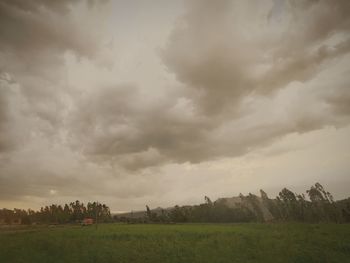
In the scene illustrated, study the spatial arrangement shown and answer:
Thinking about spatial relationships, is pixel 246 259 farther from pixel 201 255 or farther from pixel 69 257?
pixel 69 257

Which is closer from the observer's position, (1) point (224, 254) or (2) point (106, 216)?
(1) point (224, 254)

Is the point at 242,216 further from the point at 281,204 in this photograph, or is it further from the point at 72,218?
the point at 72,218

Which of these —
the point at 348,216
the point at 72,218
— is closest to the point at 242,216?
the point at 348,216

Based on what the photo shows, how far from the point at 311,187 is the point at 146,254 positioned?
147 metres

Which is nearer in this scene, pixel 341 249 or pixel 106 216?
pixel 341 249

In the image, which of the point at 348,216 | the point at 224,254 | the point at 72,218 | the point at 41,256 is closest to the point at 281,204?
the point at 348,216

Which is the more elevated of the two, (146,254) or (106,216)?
(106,216)

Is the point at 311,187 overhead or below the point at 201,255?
overhead

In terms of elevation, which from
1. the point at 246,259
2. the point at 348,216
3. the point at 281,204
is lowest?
the point at 246,259

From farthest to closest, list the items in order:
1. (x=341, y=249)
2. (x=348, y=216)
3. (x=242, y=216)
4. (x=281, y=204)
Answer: (x=281, y=204), (x=242, y=216), (x=348, y=216), (x=341, y=249)

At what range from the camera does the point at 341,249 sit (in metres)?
35.8

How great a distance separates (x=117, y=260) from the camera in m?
30.3

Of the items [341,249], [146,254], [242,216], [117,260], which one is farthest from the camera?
[242,216]

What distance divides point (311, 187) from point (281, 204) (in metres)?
21.0
